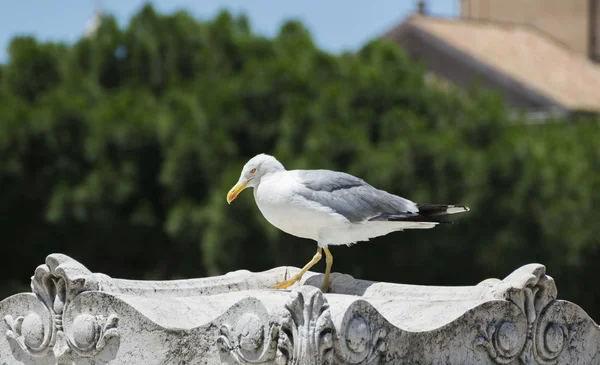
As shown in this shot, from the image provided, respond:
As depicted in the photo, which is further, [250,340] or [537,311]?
[537,311]

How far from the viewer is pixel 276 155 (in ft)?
43.0

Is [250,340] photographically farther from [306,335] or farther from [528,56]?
[528,56]

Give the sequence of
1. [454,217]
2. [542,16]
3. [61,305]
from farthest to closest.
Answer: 1. [542,16]
2. [454,217]
3. [61,305]

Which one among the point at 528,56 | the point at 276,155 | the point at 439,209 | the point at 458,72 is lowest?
the point at 276,155

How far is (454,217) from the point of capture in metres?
13.6

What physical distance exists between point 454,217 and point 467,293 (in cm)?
846

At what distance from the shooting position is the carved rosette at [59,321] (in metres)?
4.59

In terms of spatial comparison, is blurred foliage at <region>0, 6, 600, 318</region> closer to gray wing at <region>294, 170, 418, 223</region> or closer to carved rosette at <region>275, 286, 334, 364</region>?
gray wing at <region>294, 170, 418, 223</region>

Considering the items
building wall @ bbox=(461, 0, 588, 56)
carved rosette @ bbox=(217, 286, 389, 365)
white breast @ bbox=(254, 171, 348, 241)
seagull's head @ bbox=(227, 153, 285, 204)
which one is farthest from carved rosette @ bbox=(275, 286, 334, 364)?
building wall @ bbox=(461, 0, 588, 56)

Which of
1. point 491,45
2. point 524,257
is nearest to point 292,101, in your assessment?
point 524,257

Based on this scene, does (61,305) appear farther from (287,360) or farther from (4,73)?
(4,73)

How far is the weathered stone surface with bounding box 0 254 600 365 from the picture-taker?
4273mm

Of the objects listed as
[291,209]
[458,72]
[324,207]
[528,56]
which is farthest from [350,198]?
[528,56]

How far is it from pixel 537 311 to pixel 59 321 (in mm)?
2034
